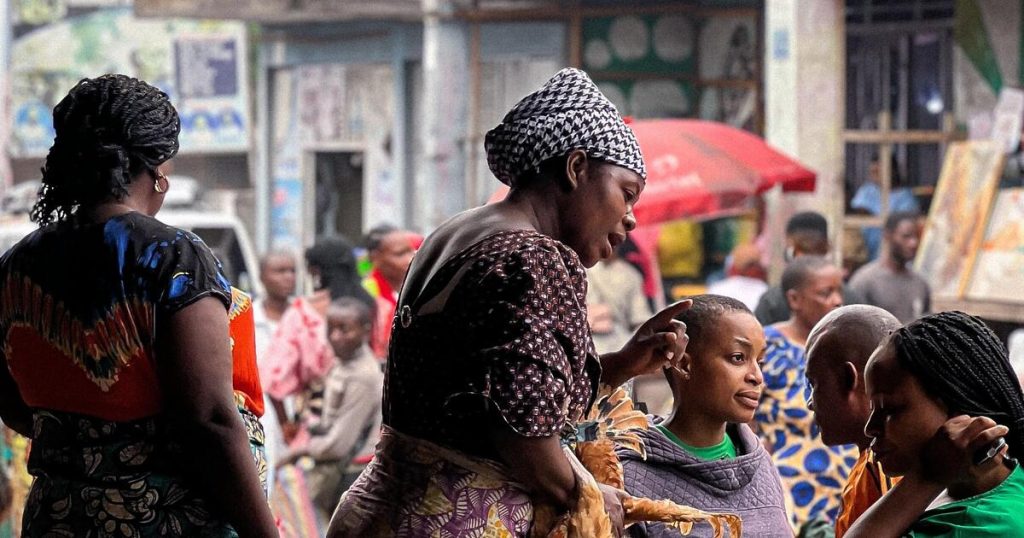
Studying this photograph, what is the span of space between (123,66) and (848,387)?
1675 centimetres

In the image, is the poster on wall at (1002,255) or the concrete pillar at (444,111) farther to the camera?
the concrete pillar at (444,111)

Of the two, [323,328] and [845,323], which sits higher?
[845,323]

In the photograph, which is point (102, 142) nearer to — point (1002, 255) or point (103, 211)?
point (103, 211)

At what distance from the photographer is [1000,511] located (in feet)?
8.94

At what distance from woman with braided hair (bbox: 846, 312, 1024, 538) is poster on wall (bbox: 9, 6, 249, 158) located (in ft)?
53.8

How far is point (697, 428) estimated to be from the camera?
4.00 meters

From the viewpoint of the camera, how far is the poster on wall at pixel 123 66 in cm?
1880

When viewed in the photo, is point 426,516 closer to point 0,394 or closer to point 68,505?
point 68,505

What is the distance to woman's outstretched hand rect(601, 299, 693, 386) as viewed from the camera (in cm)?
343

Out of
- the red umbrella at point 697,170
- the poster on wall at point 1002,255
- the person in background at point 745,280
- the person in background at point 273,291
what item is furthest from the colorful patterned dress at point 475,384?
the poster on wall at point 1002,255

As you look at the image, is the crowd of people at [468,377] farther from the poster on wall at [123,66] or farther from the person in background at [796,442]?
the poster on wall at [123,66]

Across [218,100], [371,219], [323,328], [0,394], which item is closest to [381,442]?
[0,394]

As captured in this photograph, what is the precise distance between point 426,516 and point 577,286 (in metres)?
0.56

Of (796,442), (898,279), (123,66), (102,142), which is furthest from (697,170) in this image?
(123,66)
